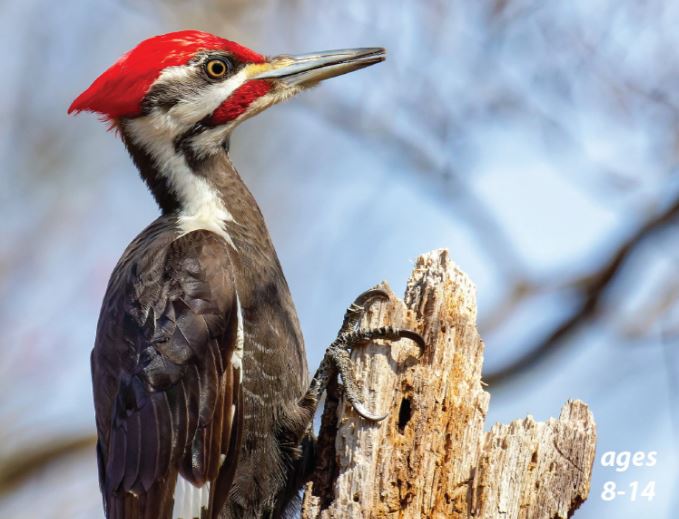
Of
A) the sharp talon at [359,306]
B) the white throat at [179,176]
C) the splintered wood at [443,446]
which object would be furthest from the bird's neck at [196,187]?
the splintered wood at [443,446]

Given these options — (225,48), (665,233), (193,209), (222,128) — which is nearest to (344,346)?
(193,209)

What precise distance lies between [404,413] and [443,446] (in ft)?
0.49

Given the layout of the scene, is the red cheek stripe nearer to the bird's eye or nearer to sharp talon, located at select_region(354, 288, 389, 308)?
the bird's eye

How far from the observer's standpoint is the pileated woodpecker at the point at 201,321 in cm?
307

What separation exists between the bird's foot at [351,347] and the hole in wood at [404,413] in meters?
0.06

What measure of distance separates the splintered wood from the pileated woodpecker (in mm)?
93

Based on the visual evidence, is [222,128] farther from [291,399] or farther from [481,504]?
[481,504]

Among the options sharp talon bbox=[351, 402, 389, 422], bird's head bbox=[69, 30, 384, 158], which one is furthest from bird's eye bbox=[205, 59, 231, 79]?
sharp talon bbox=[351, 402, 389, 422]

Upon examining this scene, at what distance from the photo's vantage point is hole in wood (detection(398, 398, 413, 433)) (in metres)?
2.85

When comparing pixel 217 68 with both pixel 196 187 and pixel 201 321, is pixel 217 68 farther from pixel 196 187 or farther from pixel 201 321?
pixel 201 321

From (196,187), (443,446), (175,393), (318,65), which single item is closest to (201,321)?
(175,393)

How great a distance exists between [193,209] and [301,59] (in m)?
0.72

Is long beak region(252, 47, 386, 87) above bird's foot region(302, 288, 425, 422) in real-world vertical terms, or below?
above

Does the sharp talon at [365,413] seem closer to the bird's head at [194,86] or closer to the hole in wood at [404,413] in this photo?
the hole in wood at [404,413]
